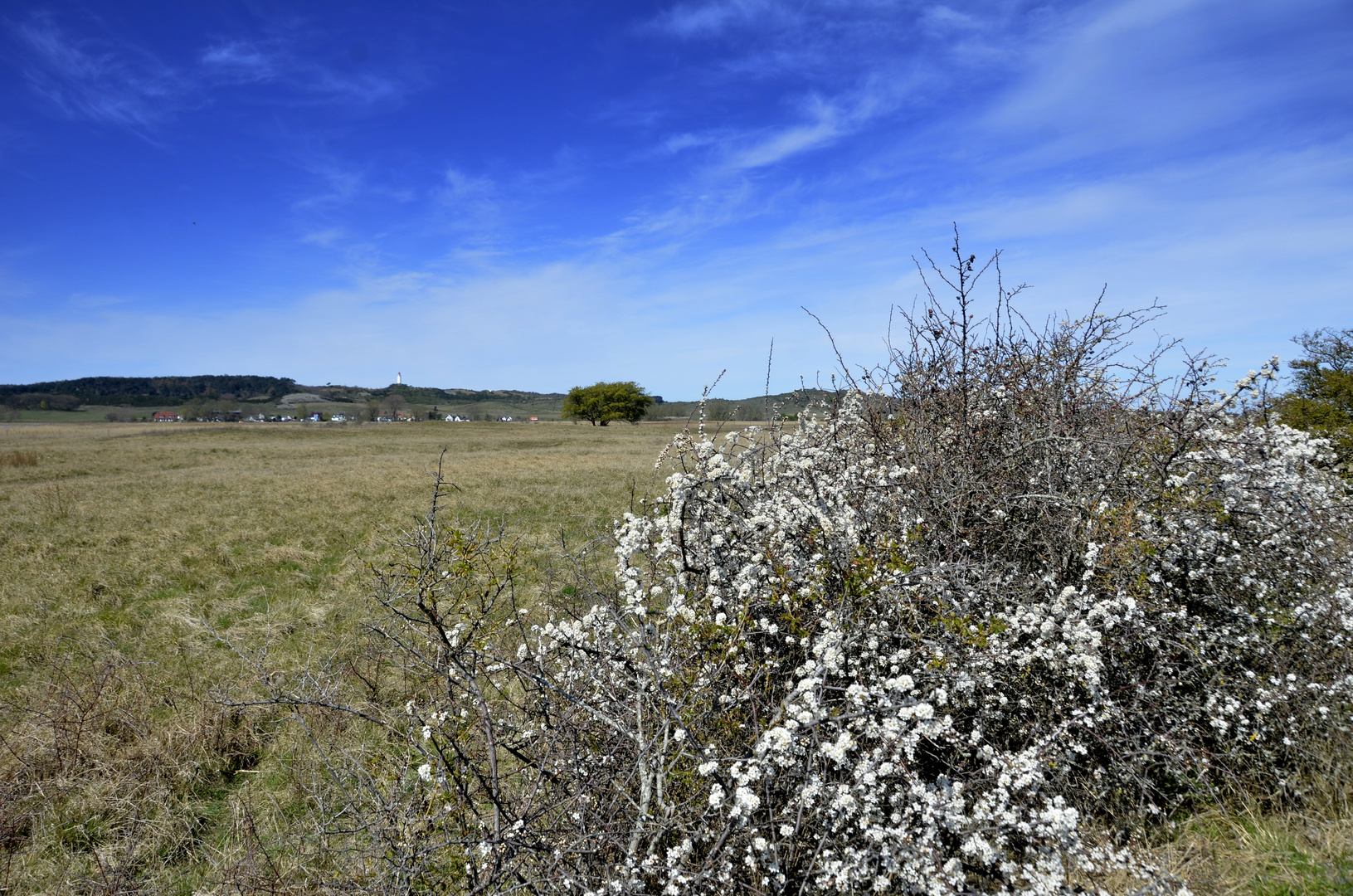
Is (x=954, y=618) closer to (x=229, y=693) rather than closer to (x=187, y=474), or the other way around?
(x=229, y=693)

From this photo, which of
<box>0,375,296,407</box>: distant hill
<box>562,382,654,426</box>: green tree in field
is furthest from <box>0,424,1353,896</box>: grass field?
<box>0,375,296,407</box>: distant hill

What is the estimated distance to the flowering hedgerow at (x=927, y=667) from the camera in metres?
2.96

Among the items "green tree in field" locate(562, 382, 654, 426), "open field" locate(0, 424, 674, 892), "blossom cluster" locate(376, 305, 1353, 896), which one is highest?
"green tree in field" locate(562, 382, 654, 426)

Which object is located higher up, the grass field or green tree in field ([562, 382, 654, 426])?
green tree in field ([562, 382, 654, 426])

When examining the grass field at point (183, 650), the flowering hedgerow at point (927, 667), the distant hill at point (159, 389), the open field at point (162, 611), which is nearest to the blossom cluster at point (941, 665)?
the flowering hedgerow at point (927, 667)

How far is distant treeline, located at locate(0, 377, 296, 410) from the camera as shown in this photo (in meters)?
116

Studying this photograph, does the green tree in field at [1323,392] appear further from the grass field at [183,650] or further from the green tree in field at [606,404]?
the green tree in field at [606,404]

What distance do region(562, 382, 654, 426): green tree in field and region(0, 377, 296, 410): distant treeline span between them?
286ft

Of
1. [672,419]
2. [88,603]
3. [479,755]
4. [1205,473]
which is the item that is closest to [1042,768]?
[1205,473]

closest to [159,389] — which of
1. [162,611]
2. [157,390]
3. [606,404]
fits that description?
[157,390]

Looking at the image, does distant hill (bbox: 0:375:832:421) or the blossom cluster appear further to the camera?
distant hill (bbox: 0:375:832:421)

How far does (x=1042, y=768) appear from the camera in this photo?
334 cm

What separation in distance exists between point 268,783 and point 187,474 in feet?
69.2

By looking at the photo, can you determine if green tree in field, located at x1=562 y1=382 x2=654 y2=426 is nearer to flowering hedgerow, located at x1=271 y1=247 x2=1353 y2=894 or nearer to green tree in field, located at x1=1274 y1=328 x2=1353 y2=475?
green tree in field, located at x1=1274 y1=328 x2=1353 y2=475
